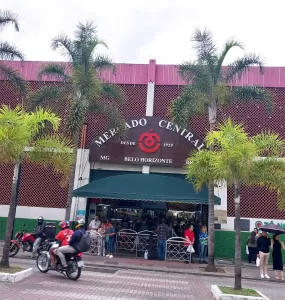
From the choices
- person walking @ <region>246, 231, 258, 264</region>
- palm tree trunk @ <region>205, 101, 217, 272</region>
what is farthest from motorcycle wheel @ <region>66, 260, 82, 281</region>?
person walking @ <region>246, 231, 258, 264</region>

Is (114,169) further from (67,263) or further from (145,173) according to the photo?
(67,263)

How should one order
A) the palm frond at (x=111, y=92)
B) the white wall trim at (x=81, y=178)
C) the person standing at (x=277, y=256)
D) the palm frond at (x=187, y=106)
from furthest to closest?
the white wall trim at (x=81, y=178)
the palm frond at (x=111, y=92)
the palm frond at (x=187, y=106)
the person standing at (x=277, y=256)

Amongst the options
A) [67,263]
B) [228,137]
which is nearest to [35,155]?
[67,263]

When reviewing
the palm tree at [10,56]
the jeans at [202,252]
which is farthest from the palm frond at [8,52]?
the jeans at [202,252]

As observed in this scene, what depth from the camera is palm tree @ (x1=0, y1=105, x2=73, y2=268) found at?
11328mm

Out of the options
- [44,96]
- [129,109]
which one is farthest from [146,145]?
[44,96]

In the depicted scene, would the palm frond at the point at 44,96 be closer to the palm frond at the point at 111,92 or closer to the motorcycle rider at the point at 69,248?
the palm frond at the point at 111,92

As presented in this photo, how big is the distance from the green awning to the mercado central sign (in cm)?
210

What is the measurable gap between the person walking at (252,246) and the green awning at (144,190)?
8.77 feet

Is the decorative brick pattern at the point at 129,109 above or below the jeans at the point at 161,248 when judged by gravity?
above

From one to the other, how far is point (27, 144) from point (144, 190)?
26.4 feet

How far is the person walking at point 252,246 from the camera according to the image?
1984cm

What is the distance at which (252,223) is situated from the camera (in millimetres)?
21812

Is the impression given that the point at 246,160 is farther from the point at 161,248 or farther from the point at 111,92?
the point at 111,92
